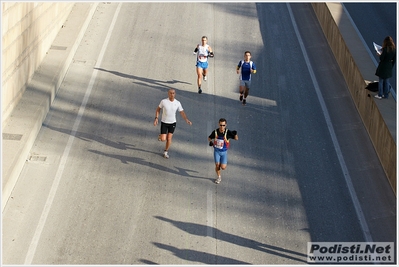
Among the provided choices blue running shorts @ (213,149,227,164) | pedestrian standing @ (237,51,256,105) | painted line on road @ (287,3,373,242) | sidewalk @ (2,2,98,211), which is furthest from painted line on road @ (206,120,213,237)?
sidewalk @ (2,2,98,211)

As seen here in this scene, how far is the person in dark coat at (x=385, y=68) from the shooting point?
18.8 m

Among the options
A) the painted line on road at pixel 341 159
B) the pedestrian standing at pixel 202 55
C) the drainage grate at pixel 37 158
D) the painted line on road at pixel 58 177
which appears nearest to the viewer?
the painted line on road at pixel 58 177

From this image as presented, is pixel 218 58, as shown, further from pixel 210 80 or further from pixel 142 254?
pixel 142 254

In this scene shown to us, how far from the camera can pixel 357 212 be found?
52.5ft

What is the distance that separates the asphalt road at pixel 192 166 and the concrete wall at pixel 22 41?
1021 millimetres

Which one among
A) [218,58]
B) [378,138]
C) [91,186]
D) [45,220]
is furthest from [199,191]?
[218,58]

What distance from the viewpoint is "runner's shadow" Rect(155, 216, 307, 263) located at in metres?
14.7

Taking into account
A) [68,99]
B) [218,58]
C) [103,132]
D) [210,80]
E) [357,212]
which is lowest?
[357,212]

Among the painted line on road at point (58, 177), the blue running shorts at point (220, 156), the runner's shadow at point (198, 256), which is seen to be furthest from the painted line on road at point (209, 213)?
the painted line on road at point (58, 177)

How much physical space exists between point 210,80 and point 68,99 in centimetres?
412

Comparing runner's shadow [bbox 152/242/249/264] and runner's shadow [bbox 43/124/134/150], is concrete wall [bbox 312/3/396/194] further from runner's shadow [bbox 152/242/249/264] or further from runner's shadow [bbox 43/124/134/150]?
runner's shadow [bbox 43/124/134/150]

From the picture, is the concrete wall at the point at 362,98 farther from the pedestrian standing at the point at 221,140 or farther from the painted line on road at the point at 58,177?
the painted line on road at the point at 58,177

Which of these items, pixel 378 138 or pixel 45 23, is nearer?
pixel 378 138

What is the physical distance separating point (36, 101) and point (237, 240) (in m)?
6.86
